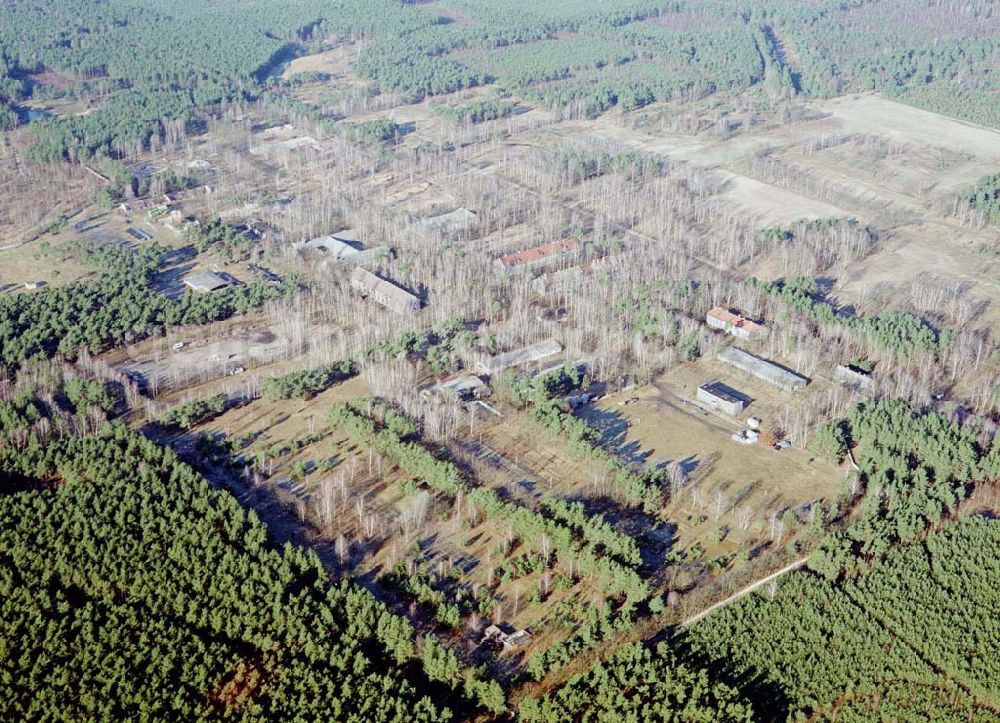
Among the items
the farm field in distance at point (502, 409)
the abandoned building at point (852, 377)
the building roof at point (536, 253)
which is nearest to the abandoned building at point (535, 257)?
the building roof at point (536, 253)

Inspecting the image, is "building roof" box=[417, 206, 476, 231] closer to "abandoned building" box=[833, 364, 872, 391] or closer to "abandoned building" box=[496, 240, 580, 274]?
"abandoned building" box=[496, 240, 580, 274]

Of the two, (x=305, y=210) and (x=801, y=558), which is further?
(x=305, y=210)

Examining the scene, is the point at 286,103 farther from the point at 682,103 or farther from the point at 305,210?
the point at 682,103

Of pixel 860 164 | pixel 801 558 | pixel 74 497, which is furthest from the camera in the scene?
pixel 860 164

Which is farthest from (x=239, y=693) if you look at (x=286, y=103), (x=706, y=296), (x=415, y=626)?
(x=286, y=103)

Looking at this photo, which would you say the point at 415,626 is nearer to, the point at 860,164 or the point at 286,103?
the point at 860,164

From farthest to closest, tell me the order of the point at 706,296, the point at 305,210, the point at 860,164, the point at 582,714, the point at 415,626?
1. the point at 860,164
2. the point at 305,210
3. the point at 706,296
4. the point at 415,626
5. the point at 582,714
